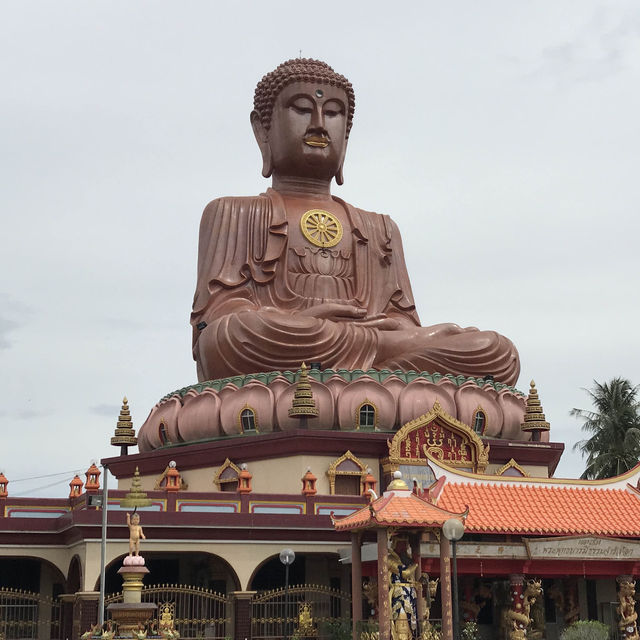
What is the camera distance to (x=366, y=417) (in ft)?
82.3

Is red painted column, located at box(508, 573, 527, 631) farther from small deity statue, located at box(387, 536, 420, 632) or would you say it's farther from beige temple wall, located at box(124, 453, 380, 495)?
beige temple wall, located at box(124, 453, 380, 495)

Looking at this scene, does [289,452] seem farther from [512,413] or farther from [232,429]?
[512,413]

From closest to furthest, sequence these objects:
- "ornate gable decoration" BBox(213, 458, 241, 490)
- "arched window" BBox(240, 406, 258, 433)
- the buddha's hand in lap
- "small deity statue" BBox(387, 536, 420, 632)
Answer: "small deity statue" BBox(387, 536, 420, 632)
"ornate gable decoration" BBox(213, 458, 241, 490)
"arched window" BBox(240, 406, 258, 433)
the buddha's hand in lap

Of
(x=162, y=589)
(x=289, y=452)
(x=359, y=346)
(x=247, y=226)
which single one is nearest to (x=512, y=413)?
(x=359, y=346)

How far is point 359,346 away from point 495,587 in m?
7.58

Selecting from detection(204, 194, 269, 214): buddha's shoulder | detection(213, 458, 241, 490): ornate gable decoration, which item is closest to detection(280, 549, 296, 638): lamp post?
detection(213, 458, 241, 490): ornate gable decoration

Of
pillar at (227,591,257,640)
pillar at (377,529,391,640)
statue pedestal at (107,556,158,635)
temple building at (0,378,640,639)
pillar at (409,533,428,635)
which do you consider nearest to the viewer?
statue pedestal at (107,556,158,635)

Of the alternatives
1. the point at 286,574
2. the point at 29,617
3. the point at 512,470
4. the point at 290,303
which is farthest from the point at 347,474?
the point at 29,617

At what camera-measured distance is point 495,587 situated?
2088 cm

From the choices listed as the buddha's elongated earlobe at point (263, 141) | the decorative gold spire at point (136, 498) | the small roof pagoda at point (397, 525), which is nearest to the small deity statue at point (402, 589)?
the small roof pagoda at point (397, 525)

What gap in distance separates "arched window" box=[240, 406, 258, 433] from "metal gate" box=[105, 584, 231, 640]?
4.19 meters

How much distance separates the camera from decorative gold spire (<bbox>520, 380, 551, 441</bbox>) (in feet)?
86.8

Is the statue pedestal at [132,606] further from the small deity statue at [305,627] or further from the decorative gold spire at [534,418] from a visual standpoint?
the decorative gold spire at [534,418]

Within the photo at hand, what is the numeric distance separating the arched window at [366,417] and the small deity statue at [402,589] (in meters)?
6.82
